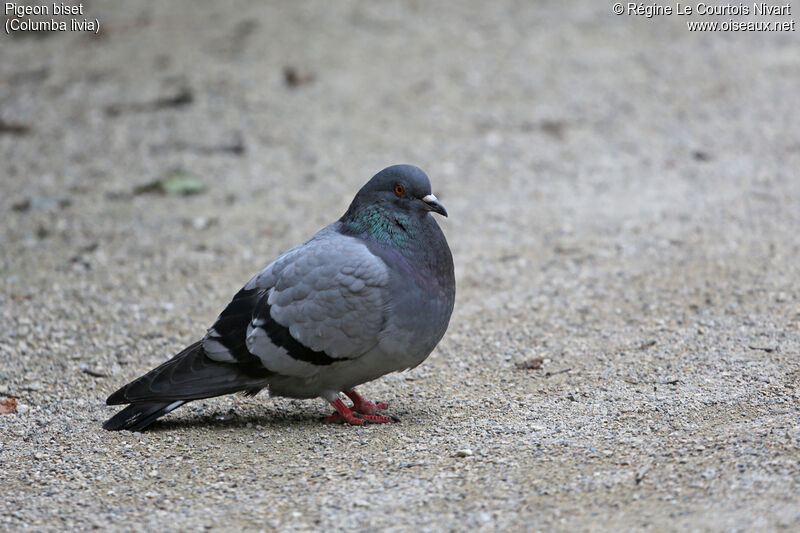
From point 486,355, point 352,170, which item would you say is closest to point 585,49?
point 352,170

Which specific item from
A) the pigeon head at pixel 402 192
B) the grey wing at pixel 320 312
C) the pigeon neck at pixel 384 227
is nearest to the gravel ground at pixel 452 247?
the grey wing at pixel 320 312

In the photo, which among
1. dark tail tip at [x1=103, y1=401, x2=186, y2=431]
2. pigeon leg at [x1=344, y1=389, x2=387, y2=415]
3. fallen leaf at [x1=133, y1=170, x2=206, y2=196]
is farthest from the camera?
fallen leaf at [x1=133, y1=170, x2=206, y2=196]

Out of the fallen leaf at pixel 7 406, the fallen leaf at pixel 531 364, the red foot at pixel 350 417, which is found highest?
the fallen leaf at pixel 531 364

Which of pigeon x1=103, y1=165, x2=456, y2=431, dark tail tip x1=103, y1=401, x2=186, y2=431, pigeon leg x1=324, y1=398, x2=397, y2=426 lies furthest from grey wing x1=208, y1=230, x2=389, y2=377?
dark tail tip x1=103, y1=401, x2=186, y2=431

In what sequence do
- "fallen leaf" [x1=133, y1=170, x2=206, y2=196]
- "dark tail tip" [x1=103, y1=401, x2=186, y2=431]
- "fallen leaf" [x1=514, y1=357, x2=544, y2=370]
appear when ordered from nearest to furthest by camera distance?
1. "dark tail tip" [x1=103, y1=401, x2=186, y2=431]
2. "fallen leaf" [x1=514, y1=357, x2=544, y2=370]
3. "fallen leaf" [x1=133, y1=170, x2=206, y2=196]

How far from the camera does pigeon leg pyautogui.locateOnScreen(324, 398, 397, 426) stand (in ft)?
15.4

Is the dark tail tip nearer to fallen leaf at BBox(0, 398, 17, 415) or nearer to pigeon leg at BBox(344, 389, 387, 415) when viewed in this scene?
fallen leaf at BBox(0, 398, 17, 415)

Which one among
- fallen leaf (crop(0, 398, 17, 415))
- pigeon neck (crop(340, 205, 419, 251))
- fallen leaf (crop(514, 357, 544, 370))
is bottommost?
fallen leaf (crop(0, 398, 17, 415))

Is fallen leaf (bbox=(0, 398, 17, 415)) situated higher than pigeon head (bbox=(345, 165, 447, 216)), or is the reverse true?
pigeon head (bbox=(345, 165, 447, 216))

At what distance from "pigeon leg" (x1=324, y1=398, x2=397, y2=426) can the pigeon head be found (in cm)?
103

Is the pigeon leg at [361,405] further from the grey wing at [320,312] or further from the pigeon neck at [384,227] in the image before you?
the pigeon neck at [384,227]

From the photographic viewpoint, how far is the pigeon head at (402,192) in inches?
186

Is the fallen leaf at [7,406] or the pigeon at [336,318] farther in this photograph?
the fallen leaf at [7,406]

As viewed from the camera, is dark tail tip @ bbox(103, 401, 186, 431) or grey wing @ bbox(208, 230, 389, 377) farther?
dark tail tip @ bbox(103, 401, 186, 431)
